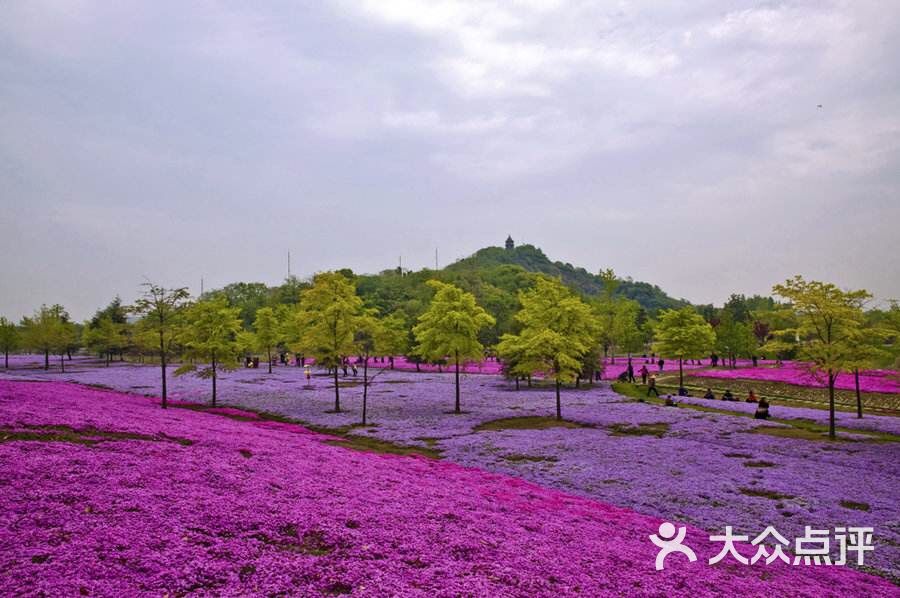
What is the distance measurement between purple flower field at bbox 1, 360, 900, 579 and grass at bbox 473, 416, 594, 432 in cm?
76

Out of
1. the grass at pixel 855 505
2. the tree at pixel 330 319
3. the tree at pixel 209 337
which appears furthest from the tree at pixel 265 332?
the grass at pixel 855 505

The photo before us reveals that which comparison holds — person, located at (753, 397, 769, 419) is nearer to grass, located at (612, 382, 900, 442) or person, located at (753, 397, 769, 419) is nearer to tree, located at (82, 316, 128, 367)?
grass, located at (612, 382, 900, 442)

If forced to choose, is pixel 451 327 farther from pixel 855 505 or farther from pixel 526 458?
pixel 855 505

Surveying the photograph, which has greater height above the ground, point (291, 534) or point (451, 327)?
point (451, 327)

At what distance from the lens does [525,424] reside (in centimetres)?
3762

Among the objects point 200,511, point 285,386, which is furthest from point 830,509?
point 285,386

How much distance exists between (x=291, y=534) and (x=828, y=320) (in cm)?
3706

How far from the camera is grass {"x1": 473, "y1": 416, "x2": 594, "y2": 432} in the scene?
118 feet

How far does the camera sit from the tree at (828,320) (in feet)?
106

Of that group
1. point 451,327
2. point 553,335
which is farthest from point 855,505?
point 451,327

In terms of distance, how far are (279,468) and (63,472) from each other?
5.85m

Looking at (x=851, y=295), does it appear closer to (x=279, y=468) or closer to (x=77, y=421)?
(x=279, y=468)

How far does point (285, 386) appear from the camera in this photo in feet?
197

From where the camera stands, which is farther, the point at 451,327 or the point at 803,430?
the point at 451,327
